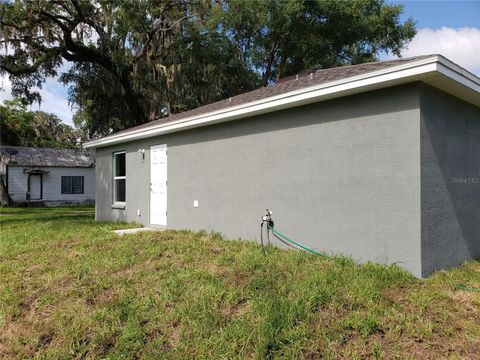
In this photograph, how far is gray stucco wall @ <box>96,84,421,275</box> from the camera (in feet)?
14.6

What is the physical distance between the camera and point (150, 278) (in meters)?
4.43

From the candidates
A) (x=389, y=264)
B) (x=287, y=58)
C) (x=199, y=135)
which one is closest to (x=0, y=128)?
(x=287, y=58)

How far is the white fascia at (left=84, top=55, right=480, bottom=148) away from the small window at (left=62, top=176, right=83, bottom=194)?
17.6 metres

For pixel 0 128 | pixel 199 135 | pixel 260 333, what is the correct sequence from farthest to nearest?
pixel 0 128
pixel 199 135
pixel 260 333

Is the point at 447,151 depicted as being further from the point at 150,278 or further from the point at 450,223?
the point at 150,278

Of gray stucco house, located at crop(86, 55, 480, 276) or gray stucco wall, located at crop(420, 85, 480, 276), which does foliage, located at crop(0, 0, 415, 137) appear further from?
gray stucco wall, located at crop(420, 85, 480, 276)

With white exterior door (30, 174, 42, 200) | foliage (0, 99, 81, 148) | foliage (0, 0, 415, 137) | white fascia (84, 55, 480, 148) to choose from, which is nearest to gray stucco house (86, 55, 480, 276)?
white fascia (84, 55, 480, 148)

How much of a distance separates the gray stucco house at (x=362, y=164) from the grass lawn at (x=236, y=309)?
50 cm

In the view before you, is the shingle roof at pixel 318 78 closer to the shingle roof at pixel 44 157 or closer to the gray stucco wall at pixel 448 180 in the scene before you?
the gray stucco wall at pixel 448 180

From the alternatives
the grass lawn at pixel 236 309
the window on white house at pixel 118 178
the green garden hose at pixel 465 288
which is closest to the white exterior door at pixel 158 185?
the window on white house at pixel 118 178

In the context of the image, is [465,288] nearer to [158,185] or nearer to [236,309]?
[236,309]

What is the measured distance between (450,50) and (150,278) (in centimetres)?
1151

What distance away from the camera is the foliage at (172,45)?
14266mm

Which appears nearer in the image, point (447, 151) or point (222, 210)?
point (447, 151)
